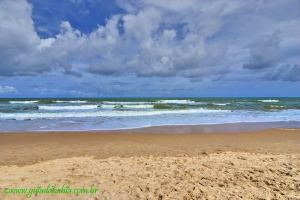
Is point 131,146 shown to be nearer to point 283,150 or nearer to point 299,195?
point 283,150

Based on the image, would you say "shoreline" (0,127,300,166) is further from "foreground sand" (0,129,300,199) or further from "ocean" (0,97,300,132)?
"ocean" (0,97,300,132)

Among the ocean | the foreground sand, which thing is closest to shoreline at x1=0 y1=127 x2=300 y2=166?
the foreground sand

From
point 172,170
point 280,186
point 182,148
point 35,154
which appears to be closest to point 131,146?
point 182,148

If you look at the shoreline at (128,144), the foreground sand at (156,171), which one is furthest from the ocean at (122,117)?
the foreground sand at (156,171)

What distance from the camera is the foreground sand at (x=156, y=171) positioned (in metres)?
4.46

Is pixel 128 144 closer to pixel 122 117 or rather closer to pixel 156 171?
pixel 156 171

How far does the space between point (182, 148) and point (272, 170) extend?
3.29 meters

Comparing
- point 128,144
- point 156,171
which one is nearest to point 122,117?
point 128,144

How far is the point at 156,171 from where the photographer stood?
17.6 ft

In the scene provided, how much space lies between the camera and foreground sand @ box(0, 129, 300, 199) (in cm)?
446

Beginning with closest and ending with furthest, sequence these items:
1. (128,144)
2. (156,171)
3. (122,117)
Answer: (156,171)
(128,144)
(122,117)

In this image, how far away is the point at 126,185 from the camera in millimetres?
4707

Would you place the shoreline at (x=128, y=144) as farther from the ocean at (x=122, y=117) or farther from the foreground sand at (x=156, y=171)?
the ocean at (x=122, y=117)

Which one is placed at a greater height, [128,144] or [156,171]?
[156,171]
